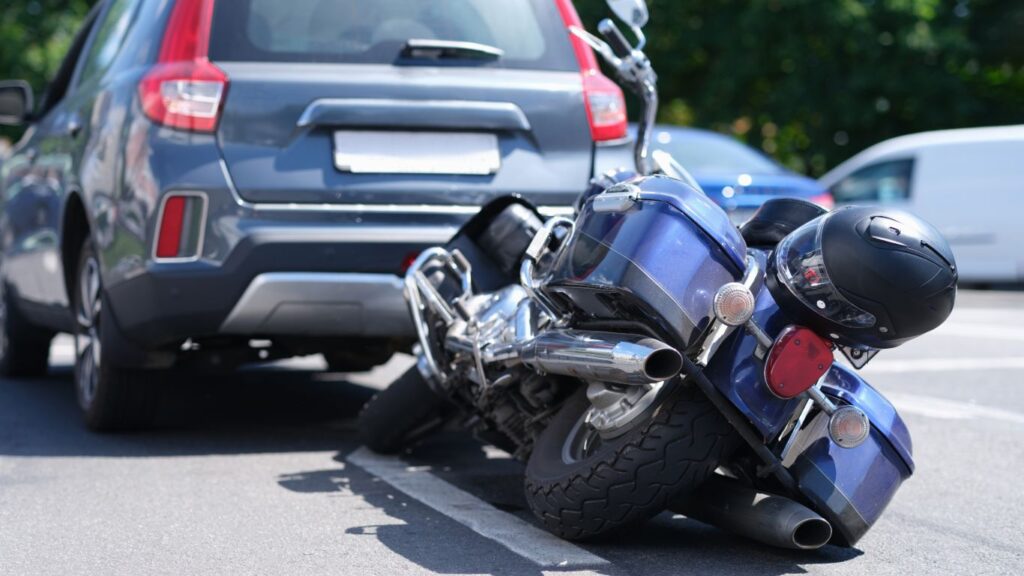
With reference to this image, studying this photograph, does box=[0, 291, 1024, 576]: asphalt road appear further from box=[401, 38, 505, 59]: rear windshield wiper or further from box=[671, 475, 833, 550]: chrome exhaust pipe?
box=[401, 38, 505, 59]: rear windshield wiper

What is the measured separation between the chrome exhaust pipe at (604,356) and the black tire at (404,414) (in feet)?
4.02

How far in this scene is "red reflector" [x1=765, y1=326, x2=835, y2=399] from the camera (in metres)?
3.76

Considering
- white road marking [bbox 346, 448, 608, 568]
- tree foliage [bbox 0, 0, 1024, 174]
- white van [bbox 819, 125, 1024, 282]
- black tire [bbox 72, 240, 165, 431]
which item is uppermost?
white road marking [bbox 346, 448, 608, 568]

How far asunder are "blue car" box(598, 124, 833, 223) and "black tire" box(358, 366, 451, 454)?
5.91 m

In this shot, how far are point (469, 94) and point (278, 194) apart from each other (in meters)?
0.81

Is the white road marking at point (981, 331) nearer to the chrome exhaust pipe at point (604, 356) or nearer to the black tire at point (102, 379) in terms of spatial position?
the black tire at point (102, 379)

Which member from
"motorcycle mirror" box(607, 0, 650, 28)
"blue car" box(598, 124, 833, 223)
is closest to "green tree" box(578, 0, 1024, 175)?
"blue car" box(598, 124, 833, 223)

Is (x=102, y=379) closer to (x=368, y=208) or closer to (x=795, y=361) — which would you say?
(x=368, y=208)

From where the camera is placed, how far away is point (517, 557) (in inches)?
159

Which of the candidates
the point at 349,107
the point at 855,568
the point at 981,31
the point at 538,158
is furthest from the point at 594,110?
the point at 981,31

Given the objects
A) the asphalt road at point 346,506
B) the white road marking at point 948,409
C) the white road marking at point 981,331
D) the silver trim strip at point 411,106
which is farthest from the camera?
the white road marking at point 981,331

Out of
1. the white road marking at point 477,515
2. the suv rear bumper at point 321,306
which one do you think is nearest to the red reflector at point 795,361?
the white road marking at point 477,515

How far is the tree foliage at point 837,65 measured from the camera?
27031mm

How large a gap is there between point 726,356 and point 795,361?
18 centimetres
